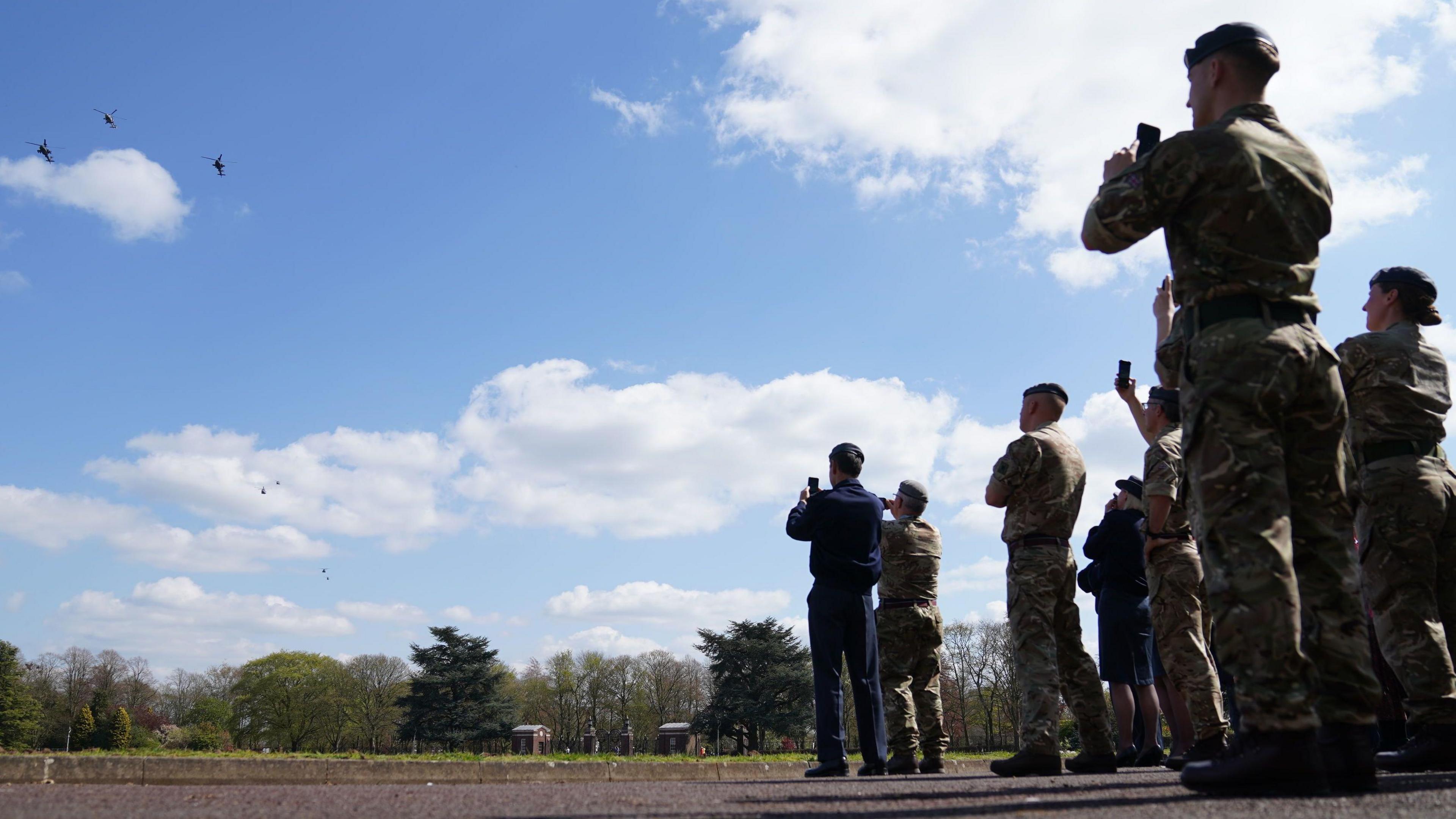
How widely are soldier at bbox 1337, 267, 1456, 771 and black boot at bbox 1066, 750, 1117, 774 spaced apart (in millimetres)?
1615

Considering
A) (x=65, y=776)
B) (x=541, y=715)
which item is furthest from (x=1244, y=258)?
(x=541, y=715)

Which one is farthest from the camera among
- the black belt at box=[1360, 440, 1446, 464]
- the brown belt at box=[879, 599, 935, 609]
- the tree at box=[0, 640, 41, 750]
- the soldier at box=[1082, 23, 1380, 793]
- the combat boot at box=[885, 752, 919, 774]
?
the tree at box=[0, 640, 41, 750]

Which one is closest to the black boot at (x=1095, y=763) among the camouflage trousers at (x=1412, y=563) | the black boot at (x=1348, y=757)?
the camouflage trousers at (x=1412, y=563)

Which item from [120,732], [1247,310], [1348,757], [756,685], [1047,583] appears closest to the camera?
[1348,757]

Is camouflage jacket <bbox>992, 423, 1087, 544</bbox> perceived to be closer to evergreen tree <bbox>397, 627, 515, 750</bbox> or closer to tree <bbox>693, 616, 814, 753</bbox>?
tree <bbox>693, 616, 814, 753</bbox>

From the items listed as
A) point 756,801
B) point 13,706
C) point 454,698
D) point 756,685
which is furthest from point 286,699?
point 756,801

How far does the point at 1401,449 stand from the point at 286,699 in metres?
104

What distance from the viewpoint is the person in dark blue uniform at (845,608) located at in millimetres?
6938

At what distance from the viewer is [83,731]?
242 feet

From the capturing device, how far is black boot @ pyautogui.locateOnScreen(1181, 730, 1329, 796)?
2.97 meters

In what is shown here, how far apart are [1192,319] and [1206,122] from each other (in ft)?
3.00

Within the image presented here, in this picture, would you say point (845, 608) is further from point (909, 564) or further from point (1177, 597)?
point (1177, 597)

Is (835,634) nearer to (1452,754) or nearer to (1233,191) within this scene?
(1452,754)

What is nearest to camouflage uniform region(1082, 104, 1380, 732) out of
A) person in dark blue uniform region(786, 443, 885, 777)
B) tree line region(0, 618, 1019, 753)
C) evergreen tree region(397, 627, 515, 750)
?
person in dark blue uniform region(786, 443, 885, 777)
